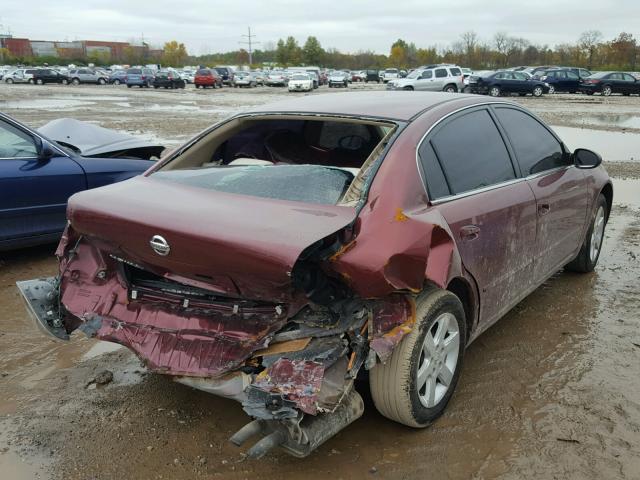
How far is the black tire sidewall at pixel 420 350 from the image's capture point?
9.32ft

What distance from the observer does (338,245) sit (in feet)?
8.66

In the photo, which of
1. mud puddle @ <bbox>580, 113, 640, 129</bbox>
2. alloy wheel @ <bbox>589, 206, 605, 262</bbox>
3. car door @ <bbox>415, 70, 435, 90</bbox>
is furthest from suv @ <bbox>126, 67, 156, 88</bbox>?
alloy wheel @ <bbox>589, 206, 605, 262</bbox>

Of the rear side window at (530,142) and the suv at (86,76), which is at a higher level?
the suv at (86,76)

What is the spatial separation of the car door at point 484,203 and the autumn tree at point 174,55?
122 metres

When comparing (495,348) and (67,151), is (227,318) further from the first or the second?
(67,151)

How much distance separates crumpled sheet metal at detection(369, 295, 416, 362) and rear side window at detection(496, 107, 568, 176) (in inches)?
65.4

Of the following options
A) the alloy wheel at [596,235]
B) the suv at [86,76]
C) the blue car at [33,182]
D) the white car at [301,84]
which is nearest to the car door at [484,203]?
the alloy wheel at [596,235]

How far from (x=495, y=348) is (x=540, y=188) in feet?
3.61

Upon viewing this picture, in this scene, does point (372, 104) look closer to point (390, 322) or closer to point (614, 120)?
point (390, 322)

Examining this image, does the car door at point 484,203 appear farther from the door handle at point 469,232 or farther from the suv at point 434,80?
the suv at point 434,80

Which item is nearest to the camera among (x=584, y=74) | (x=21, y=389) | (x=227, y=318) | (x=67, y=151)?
(x=227, y=318)

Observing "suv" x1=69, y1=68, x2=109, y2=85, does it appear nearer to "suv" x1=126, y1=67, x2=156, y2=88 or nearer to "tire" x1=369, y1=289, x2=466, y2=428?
"suv" x1=126, y1=67, x2=156, y2=88

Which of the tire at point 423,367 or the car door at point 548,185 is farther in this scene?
the car door at point 548,185

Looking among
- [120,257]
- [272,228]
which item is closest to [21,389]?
[120,257]
